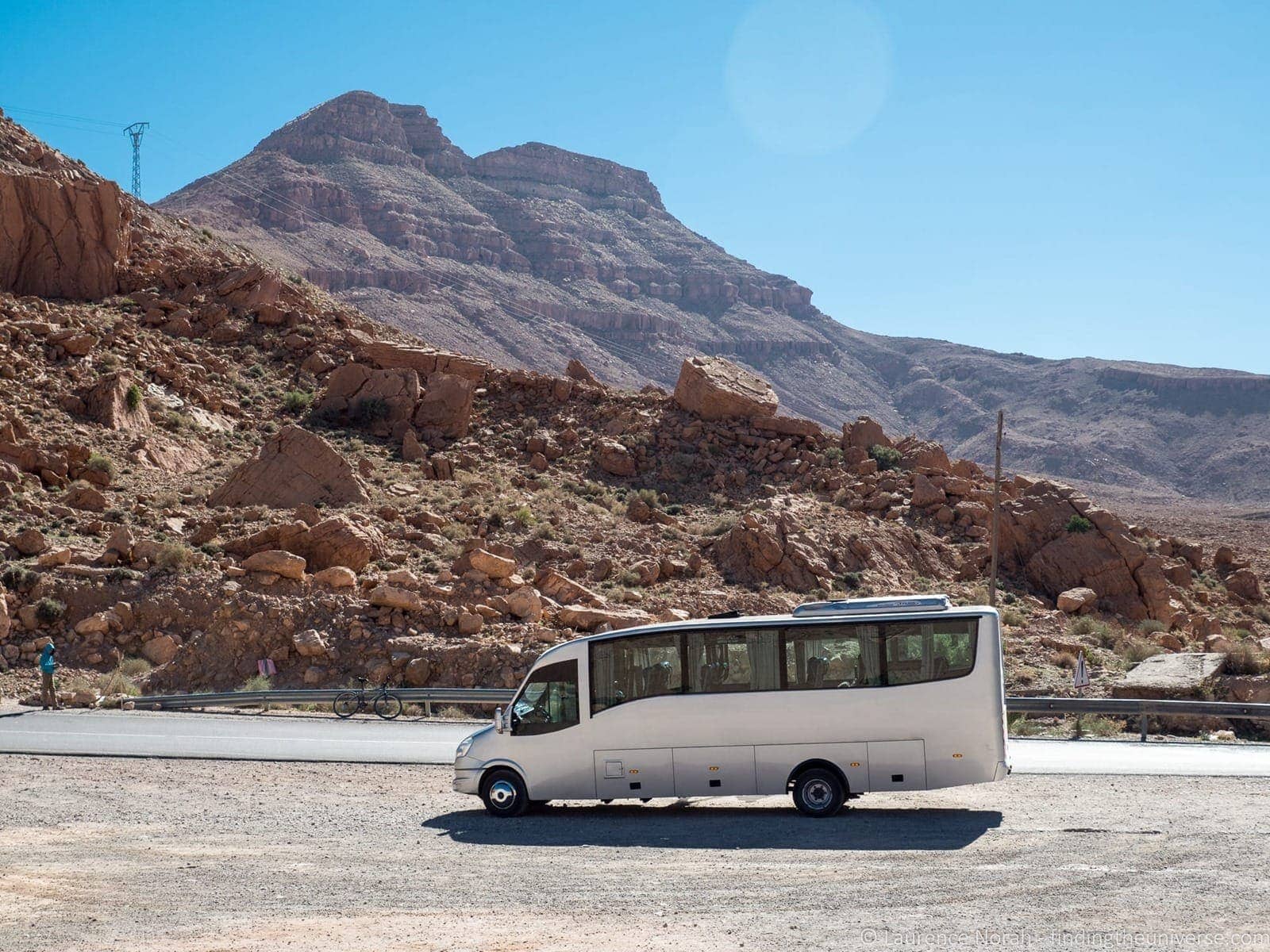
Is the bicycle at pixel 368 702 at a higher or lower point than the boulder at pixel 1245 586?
lower

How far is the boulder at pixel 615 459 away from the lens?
4488 cm

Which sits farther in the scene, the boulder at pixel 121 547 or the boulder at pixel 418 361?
the boulder at pixel 418 361

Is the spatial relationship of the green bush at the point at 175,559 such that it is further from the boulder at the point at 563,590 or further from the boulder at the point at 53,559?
the boulder at the point at 563,590

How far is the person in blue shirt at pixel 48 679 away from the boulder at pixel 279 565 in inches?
250

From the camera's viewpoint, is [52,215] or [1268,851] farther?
[52,215]

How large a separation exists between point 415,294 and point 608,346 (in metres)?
21.7

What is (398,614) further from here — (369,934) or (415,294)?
(415,294)

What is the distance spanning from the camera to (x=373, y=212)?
145m

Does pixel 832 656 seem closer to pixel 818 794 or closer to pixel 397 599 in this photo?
pixel 818 794

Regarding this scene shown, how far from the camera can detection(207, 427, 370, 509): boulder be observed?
36.6 meters

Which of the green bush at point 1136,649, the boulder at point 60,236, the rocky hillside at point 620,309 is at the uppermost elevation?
the rocky hillside at point 620,309

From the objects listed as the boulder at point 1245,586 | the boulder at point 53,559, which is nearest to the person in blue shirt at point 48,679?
the boulder at point 53,559

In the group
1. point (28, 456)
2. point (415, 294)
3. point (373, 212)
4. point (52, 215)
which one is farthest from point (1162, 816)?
point (373, 212)

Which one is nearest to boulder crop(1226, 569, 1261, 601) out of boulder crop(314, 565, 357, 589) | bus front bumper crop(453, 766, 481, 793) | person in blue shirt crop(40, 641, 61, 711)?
boulder crop(314, 565, 357, 589)
